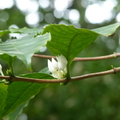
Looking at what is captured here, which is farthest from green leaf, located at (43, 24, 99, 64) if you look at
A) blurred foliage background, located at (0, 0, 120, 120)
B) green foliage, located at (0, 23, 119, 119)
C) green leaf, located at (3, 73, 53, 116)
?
blurred foliage background, located at (0, 0, 120, 120)

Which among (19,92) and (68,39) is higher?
(68,39)

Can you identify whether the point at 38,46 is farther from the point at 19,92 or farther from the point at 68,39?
the point at 19,92

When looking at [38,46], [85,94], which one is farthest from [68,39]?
[85,94]

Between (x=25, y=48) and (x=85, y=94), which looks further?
(x=85, y=94)

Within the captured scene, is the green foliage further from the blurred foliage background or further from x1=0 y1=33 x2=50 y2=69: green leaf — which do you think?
the blurred foliage background

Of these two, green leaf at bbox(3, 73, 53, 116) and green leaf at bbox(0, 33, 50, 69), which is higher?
green leaf at bbox(0, 33, 50, 69)

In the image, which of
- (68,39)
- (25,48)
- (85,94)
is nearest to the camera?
(25,48)

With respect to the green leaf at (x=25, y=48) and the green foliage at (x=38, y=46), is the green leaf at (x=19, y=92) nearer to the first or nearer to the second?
the green foliage at (x=38, y=46)
